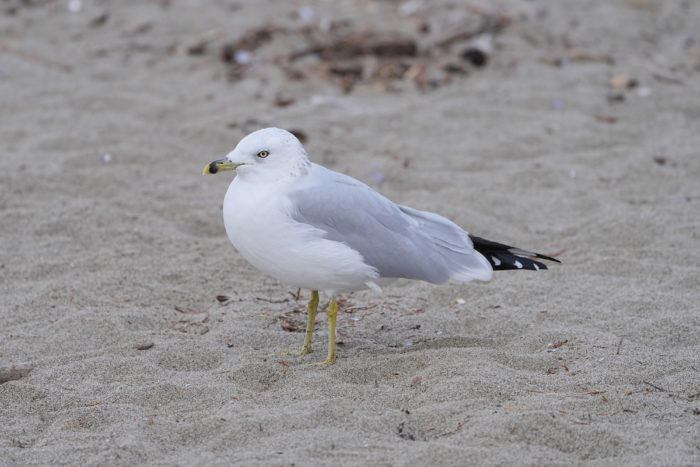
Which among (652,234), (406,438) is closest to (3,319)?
(406,438)

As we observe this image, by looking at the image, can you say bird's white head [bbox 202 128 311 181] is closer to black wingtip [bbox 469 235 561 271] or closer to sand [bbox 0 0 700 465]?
sand [bbox 0 0 700 465]

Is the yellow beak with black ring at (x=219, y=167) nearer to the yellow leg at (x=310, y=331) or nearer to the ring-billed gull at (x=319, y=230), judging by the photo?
the ring-billed gull at (x=319, y=230)

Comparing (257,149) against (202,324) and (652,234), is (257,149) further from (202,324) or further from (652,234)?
(652,234)

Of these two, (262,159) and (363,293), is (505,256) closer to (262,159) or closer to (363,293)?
(363,293)

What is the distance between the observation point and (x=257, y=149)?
12.4 ft

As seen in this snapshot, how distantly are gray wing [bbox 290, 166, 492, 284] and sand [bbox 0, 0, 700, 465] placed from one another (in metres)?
0.35

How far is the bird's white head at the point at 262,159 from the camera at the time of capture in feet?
12.4

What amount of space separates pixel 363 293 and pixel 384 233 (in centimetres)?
99

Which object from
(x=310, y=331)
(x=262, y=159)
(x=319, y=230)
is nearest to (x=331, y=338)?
(x=310, y=331)

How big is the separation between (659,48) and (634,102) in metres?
1.62

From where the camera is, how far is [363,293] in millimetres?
4809

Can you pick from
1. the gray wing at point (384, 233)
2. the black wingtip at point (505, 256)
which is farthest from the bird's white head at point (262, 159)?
the black wingtip at point (505, 256)

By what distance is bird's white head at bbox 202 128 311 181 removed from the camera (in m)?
3.79

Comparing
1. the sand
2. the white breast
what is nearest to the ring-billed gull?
the white breast
